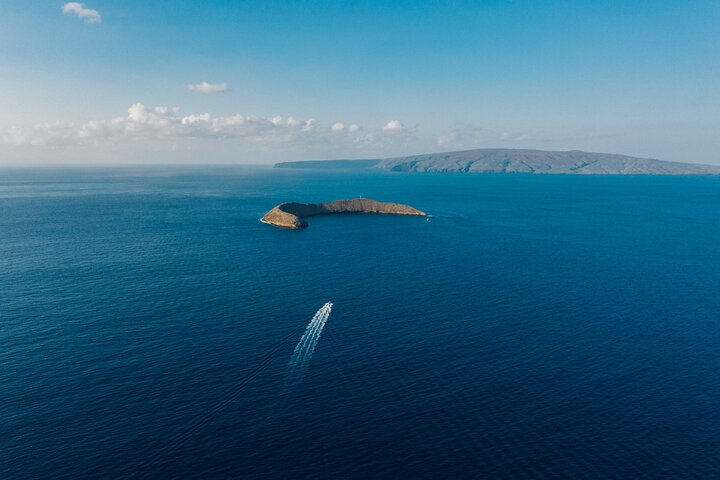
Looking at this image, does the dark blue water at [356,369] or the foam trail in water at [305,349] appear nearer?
the dark blue water at [356,369]

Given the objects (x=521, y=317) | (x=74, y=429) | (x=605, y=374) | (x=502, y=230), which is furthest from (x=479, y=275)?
(x=74, y=429)

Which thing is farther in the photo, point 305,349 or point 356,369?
point 305,349

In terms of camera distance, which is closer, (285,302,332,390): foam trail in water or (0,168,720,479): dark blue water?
(0,168,720,479): dark blue water

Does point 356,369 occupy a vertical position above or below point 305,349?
below

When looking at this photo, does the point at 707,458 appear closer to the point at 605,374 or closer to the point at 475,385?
the point at 605,374
